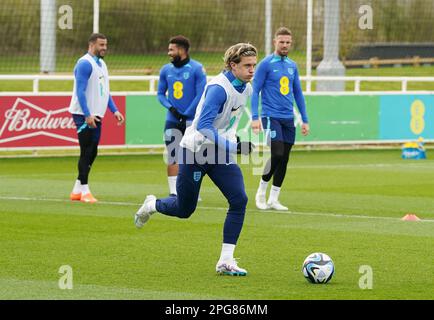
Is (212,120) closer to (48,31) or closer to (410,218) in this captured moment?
(410,218)

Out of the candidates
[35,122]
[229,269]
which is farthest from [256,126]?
[35,122]

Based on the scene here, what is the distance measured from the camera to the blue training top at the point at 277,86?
15.8 meters

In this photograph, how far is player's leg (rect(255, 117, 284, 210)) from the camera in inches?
620

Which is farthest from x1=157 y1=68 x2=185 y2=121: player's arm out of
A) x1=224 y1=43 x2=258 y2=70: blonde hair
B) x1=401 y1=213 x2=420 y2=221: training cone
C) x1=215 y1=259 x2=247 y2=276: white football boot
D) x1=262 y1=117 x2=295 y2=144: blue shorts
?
x1=215 y1=259 x2=247 y2=276: white football boot

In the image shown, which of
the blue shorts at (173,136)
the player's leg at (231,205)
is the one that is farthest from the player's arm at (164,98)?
the player's leg at (231,205)

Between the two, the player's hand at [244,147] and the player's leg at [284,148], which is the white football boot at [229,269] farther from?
the player's leg at [284,148]

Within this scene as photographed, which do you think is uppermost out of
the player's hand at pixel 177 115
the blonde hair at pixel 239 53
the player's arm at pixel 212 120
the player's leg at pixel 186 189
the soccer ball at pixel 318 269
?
the blonde hair at pixel 239 53

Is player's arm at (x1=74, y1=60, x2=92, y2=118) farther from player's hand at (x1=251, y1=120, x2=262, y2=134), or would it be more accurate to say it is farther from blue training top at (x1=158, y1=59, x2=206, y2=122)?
player's hand at (x1=251, y1=120, x2=262, y2=134)

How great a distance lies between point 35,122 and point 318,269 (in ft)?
45.1


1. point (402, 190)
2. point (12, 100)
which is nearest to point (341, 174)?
point (402, 190)

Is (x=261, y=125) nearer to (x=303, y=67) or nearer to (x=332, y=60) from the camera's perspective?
(x=332, y=60)

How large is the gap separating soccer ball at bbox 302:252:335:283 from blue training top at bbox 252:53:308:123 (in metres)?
5.83

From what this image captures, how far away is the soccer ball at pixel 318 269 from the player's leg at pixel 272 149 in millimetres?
5730
